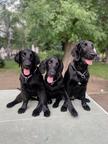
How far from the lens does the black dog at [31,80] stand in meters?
4.06

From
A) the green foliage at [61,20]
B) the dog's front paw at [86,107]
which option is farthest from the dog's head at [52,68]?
the green foliage at [61,20]

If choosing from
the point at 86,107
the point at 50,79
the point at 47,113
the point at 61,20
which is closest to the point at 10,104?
the point at 47,113

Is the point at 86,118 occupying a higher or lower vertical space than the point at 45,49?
higher

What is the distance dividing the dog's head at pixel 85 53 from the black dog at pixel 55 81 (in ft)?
0.92

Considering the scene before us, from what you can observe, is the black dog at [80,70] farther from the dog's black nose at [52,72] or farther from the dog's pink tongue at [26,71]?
the dog's pink tongue at [26,71]

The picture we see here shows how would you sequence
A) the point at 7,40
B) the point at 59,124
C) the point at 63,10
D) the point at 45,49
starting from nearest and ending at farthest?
the point at 59,124 → the point at 63,10 → the point at 45,49 → the point at 7,40

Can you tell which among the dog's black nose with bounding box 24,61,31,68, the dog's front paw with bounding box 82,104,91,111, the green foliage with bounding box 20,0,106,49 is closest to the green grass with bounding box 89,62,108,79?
the green foliage with bounding box 20,0,106,49

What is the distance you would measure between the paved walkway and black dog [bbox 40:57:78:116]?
0.17m

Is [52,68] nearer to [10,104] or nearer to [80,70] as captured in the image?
[80,70]

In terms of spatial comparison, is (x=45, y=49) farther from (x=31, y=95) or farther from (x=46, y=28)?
(x=31, y=95)

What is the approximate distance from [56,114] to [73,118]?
0.27 metres

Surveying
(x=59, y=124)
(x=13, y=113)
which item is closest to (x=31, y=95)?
(x=13, y=113)

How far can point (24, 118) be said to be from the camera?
409cm

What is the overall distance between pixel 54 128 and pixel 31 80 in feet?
2.55
